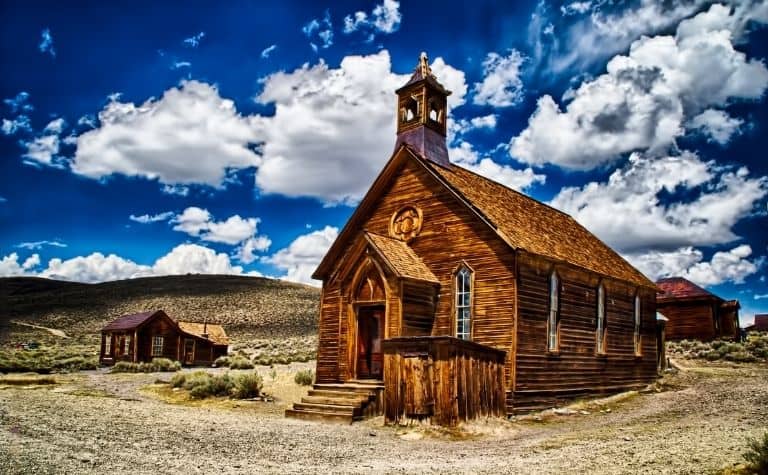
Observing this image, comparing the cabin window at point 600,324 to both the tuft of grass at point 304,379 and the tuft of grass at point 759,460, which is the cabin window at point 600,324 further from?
the tuft of grass at point 759,460

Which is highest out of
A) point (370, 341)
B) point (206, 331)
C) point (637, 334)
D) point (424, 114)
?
point (424, 114)

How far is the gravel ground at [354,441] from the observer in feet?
28.6

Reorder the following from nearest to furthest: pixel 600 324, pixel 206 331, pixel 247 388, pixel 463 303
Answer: pixel 463 303 → pixel 247 388 → pixel 600 324 → pixel 206 331

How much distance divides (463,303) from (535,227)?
4.41m

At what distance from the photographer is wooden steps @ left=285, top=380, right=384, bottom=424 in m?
15.6

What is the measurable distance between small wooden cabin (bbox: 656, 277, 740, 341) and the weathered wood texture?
2960 centimetres

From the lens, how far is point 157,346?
41.8 metres

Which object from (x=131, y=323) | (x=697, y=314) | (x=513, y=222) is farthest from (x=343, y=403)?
(x=697, y=314)

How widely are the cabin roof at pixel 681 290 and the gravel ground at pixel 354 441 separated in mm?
24934

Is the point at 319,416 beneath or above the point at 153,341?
beneath

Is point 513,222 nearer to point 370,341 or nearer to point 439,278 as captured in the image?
point 439,278

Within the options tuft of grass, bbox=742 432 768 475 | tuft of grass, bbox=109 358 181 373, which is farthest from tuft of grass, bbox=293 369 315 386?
tuft of grass, bbox=742 432 768 475

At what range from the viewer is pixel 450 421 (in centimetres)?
1388

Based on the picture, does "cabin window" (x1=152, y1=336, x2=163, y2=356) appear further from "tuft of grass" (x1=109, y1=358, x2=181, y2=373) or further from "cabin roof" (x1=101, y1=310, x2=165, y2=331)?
"tuft of grass" (x1=109, y1=358, x2=181, y2=373)
